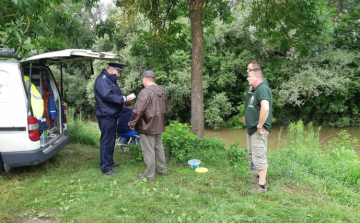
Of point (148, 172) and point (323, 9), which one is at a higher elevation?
point (323, 9)

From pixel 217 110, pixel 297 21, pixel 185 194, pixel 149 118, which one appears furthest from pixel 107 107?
pixel 217 110

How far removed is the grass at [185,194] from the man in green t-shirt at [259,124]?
0.31 m

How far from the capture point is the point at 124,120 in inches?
231

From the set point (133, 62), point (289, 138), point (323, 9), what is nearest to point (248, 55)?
point (133, 62)

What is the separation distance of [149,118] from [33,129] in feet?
5.93

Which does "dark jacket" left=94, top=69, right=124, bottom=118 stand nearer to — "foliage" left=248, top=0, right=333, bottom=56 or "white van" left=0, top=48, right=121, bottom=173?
"white van" left=0, top=48, right=121, bottom=173

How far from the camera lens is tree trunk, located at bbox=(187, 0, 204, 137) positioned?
5.37m

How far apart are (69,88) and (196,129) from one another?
17.2 metres

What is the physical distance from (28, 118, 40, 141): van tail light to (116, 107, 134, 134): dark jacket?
204 cm

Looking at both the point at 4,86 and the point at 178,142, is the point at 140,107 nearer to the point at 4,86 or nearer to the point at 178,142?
the point at 178,142

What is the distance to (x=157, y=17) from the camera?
5945mm

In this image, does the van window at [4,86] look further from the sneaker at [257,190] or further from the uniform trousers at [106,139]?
the sneaker at [257,190]

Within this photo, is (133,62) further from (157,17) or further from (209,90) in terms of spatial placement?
(157,17)

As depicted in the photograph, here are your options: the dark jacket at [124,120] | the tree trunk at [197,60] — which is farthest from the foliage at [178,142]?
the dark jacket at [124,120]
